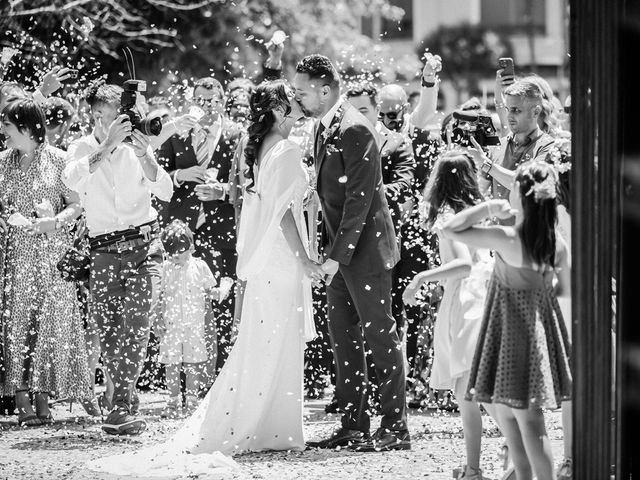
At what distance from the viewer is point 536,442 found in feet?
16.8

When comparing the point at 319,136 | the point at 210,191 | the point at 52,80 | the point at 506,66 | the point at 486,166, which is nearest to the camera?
the point at 486,166

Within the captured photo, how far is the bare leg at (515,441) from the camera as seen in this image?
17.4 ft

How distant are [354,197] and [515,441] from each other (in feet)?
6.89

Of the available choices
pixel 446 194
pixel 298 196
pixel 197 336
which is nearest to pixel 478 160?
pixel 446 194

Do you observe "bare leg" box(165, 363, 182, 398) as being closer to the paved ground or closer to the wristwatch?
the paved ground

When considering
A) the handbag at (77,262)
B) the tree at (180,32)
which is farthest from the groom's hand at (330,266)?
the tree at (180,32)

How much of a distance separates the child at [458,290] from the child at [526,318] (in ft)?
2.03

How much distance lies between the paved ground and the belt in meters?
1.16

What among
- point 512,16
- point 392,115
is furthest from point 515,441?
point 512,16

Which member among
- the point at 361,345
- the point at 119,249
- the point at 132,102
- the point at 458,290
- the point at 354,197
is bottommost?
the point at 361,345

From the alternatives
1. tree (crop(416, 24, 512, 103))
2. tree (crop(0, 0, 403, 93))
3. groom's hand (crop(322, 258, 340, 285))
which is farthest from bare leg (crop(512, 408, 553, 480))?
tree (crop(416, 24, 512, 103))

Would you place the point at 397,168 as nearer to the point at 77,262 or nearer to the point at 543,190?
the point at 77,262

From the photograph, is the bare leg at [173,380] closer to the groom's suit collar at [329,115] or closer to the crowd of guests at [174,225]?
the crowd of guests at [174,225]

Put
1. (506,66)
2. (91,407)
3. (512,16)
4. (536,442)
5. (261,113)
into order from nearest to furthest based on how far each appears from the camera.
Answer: (536,442)
(261,113)
(506,66)
(91,407)
(512,16)
